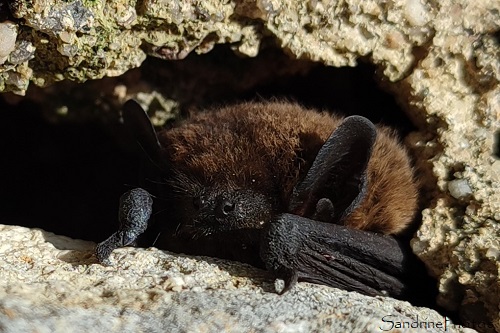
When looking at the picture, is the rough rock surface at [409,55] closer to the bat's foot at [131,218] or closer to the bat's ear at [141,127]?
the bat's ear at [141,127]

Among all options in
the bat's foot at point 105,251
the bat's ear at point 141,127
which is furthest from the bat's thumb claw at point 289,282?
the bat's ear at point 141,127

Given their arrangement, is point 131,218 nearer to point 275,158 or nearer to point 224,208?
point 224,208

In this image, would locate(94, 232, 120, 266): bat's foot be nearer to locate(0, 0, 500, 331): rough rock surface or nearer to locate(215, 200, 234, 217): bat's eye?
locate(215, 200, 234, 217): bat's eye

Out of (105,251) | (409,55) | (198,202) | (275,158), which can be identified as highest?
(409,55)

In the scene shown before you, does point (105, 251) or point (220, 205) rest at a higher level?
point (220, 205)

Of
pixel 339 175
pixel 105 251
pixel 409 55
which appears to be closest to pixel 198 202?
pixel 105 251
